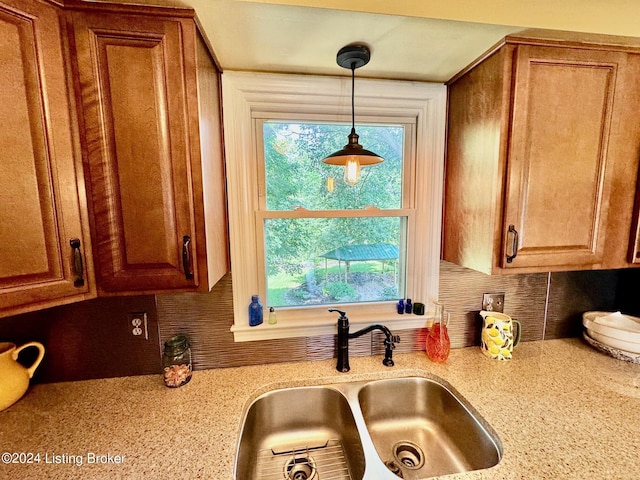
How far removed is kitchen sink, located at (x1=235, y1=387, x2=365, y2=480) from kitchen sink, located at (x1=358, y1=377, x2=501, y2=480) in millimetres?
131

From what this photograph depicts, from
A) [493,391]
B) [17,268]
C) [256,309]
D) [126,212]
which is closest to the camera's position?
[17,268]

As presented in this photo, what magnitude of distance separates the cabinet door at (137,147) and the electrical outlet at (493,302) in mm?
1338

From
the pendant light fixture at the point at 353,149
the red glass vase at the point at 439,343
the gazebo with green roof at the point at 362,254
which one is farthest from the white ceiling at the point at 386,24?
the red glass vase at the point at 439,343

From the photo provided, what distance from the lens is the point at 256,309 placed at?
45.9 inches

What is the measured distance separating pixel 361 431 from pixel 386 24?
1.31 meters

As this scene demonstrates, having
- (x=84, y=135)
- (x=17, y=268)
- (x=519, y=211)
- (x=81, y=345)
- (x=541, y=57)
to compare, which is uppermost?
(x=541, y=57)

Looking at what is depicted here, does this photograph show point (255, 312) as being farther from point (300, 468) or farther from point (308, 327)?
point (300, 468)

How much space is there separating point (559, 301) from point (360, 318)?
3.51 ft

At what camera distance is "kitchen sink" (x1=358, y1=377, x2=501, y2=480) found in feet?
3.09

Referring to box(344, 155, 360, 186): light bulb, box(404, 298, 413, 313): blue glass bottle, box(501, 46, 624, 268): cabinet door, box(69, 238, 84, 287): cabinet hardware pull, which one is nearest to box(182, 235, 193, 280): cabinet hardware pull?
box(69, 238, 84, 287): cabinet hardware pull

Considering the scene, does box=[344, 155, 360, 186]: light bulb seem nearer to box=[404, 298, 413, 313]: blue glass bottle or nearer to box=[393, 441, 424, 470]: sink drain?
box=[404, 298, 413, 313]: blue glass bottle

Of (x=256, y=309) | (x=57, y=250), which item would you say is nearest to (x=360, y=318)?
(x=256, y=309)

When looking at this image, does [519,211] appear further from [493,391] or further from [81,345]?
[81,345]

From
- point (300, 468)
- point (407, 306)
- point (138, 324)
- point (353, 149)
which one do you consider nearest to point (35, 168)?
point (138, 324)
